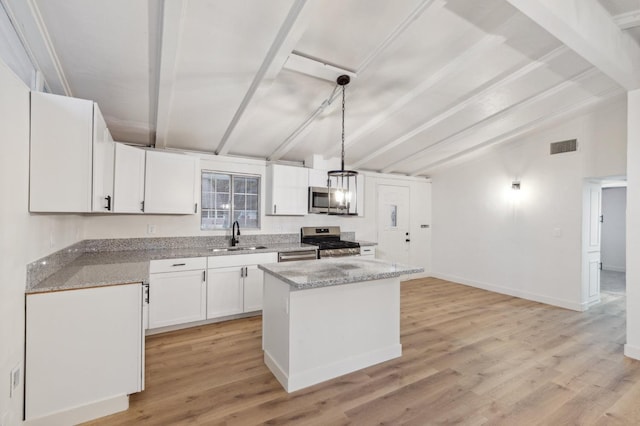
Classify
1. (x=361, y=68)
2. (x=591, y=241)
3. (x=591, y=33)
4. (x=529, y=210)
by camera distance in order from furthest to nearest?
(x=529, y=210) → (x=591, y=241) → (x=361, y=68) → (x=591, y=33)

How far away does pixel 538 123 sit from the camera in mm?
4215

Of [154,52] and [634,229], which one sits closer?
[154,52]

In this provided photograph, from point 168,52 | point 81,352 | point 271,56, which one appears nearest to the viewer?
point 81,352

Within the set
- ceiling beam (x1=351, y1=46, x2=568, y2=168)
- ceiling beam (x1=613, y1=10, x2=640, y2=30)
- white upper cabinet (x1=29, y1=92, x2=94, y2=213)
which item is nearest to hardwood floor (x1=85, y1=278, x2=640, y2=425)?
white upper cabinet (x1=29, y1=92, x2=94, y2=213)

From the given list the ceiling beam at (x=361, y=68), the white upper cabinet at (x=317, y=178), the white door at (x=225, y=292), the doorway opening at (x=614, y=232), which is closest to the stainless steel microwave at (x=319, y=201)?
the white upper cabinet at (x=317, y=178)

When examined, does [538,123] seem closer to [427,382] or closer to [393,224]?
[393,224]

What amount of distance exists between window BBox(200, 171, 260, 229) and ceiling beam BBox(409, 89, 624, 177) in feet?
11.8

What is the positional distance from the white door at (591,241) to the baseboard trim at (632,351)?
5.25ft

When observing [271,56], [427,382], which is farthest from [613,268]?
[271,56]

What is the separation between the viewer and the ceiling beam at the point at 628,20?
95.3 inches

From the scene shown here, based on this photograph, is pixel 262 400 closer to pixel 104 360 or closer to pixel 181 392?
pixel 181 392

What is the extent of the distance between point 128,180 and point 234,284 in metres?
1.74

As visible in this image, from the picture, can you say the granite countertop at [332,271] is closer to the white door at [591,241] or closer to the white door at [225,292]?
the white door at [225,292]

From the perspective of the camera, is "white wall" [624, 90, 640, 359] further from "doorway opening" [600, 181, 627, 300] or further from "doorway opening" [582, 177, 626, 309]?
"doorway opening" [600, 181, 627, 300]
